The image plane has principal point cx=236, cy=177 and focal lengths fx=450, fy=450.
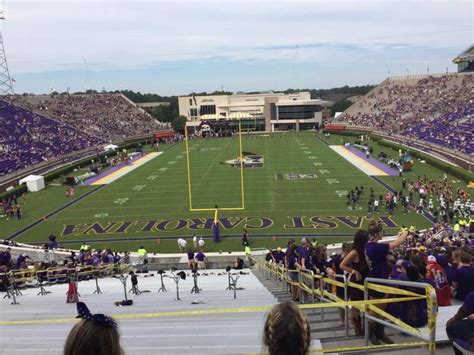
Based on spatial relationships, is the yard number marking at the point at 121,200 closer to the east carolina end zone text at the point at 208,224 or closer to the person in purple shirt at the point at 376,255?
the east carolina end zone text at the point at 208,224

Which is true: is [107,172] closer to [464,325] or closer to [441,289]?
[441,289]

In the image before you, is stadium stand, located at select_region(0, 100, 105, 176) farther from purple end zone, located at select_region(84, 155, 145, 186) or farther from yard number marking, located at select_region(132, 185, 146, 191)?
yard number marking, located at select_region(132, 185, 146, 191)

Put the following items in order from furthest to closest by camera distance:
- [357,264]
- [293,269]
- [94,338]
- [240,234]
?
[240,234] → [293,269] → [357,264] → [94,338]

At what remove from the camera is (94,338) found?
187 centimetres

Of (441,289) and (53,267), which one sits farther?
(53,267)

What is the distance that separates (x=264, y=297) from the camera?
838 cm

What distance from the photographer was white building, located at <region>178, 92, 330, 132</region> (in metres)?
86.4

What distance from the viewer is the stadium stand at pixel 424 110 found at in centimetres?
4519

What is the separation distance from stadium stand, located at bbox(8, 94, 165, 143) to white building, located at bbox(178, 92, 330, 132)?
10710mm

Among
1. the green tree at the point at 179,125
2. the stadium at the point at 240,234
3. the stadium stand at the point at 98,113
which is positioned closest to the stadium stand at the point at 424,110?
the stadium at the point at 240,234

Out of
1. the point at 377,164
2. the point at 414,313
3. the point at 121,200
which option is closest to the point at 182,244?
the point at 121,200

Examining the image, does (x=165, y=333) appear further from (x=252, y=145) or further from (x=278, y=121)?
(x=278, y=121)

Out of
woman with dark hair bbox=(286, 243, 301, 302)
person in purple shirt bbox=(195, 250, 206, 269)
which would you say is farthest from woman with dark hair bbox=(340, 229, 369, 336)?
person in purple shirt bbox=(195, 250, 206, 269)

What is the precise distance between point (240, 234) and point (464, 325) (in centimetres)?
1765
